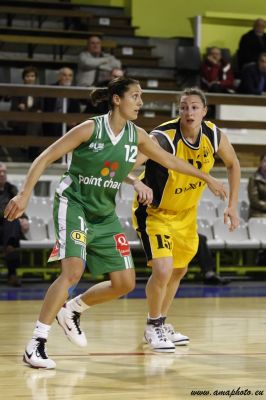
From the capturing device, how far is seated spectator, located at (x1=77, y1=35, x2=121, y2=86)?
13820mm

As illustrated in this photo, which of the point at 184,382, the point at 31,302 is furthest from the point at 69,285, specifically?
the point at 31,302

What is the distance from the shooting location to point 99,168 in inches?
231

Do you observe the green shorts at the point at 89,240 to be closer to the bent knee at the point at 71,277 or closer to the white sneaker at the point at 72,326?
the bent knee at the point at 71,277

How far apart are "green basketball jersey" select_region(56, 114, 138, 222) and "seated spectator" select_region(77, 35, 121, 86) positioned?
789 centimetres

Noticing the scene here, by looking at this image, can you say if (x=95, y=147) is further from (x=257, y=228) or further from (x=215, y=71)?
(x=215, y=71)

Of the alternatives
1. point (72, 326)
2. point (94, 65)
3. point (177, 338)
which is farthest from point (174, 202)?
point (94, 65)

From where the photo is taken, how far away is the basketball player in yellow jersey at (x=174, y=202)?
6.52m

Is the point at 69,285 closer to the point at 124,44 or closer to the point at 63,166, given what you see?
the point at 63,166

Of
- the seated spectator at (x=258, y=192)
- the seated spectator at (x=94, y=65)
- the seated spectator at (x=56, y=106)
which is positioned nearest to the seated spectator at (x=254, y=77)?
the seated spectator at (x=94, y=65)

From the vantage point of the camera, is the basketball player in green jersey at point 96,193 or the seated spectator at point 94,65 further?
the seated spectator at point 94,65

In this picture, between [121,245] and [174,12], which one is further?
[174,12]

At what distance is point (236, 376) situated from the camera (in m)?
5.47

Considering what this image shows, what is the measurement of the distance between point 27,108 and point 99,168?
7.23 m

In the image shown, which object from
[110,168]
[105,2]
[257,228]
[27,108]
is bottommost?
[257,228]
